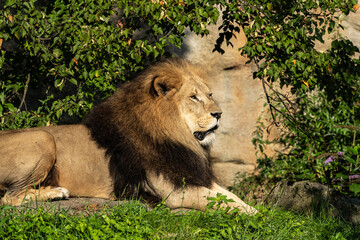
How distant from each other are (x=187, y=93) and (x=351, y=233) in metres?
1.92

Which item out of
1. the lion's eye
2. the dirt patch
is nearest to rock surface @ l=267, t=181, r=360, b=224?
the lion's eye

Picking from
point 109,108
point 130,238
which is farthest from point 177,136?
point 130,238

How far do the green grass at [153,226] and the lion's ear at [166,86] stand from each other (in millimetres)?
1143

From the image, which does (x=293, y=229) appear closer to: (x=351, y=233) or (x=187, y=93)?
(x=351, y=233)

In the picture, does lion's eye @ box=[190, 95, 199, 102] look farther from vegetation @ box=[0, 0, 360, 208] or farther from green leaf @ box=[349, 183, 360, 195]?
green leaf @ box=[349, 183, 360, 195]

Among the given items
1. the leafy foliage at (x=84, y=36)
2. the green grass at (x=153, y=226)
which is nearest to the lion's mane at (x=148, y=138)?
the leafy foliage at (x=84, y=36)

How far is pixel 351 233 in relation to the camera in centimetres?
433

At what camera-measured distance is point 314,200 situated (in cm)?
522

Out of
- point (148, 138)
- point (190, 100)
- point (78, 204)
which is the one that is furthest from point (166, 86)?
point (78, 204)

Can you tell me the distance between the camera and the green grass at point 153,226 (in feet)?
11.2

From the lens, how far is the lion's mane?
4844 millimetres

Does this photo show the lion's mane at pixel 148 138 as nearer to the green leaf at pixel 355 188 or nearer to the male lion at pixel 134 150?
the male lion at pixel 134 150

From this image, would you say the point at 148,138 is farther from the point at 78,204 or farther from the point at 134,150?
the point at 78,204

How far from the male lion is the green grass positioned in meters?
0.50
